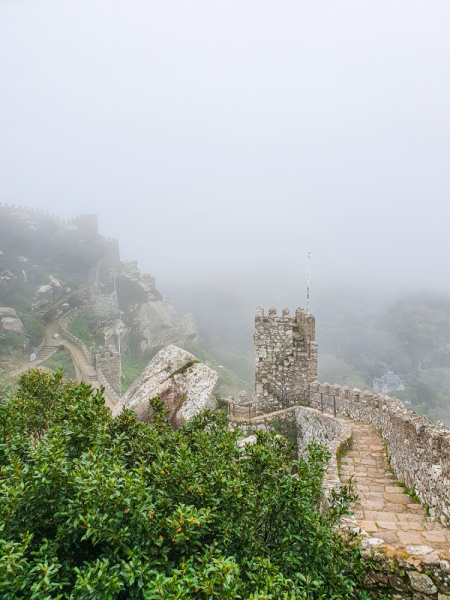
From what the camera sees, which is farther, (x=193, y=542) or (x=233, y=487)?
(x=233, y=487)

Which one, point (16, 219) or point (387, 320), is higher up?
point (16, 219)

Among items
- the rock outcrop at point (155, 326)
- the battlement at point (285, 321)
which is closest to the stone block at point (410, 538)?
the battlement at point (285, 321)

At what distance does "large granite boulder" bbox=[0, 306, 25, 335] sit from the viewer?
35000 mm

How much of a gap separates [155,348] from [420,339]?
57729 mm

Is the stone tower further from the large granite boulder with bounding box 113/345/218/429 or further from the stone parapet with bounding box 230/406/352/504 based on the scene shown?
the large granite boulder with bounding box 113/345/218/429

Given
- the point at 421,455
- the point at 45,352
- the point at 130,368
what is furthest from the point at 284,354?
the point at 45,352

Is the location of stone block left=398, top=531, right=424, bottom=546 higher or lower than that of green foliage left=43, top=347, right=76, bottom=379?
higher

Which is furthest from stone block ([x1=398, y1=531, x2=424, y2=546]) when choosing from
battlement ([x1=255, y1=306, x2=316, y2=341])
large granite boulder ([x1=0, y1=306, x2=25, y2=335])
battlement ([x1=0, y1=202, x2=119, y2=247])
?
battlement ([x1=0, y1=202, x2=119, y2=247])

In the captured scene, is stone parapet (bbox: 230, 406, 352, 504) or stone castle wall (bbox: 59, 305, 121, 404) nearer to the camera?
stone parapet (bbox: 230, 406, 352, 504)

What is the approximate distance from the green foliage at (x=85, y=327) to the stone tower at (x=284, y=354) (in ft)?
89.7

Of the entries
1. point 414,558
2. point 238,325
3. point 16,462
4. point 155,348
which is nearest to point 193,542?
point 16,462

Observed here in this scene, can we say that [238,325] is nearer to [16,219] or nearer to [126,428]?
[16,219]

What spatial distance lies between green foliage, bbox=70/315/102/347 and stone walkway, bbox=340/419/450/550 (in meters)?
34.1

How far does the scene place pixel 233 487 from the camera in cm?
357
